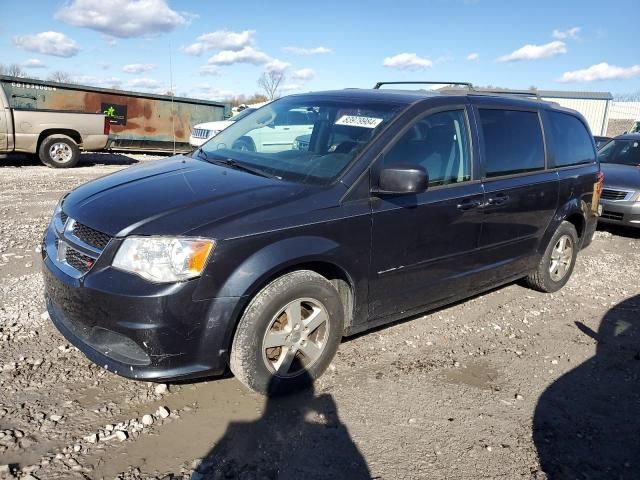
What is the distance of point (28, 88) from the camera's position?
1313 cm

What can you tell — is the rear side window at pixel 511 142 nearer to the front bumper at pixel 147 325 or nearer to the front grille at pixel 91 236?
the front bumper at pixel 147 325

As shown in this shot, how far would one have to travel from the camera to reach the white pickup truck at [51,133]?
442 inches

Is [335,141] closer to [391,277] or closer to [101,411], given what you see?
[391,277]

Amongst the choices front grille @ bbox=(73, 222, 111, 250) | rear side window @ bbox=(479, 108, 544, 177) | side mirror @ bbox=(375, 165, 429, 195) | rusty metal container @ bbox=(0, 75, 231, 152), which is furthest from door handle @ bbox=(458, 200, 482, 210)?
rusty metal container @ bbox=(0, 75, 231, 152)

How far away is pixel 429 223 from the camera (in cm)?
357

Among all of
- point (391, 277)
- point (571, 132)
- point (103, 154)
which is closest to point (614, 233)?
point (571, 132)

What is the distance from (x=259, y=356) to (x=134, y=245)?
0.93 meters

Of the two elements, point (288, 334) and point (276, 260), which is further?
point (288, 334)

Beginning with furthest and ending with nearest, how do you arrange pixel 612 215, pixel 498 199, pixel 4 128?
pixel 4 128, pixel 612 215, pixel 498 199

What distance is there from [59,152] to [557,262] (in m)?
11.1

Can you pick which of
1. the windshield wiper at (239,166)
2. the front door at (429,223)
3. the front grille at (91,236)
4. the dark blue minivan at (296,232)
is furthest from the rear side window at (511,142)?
the front grille at (91,236)

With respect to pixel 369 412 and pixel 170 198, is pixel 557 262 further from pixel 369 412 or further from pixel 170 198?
pixel 170 198

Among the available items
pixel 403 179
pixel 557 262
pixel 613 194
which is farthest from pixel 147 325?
pixel 613 194

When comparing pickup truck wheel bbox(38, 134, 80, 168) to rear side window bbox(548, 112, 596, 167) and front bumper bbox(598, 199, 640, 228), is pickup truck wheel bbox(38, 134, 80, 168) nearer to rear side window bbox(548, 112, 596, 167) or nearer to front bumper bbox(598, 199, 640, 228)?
rear side window bbox(548, 112, 596, 167)
